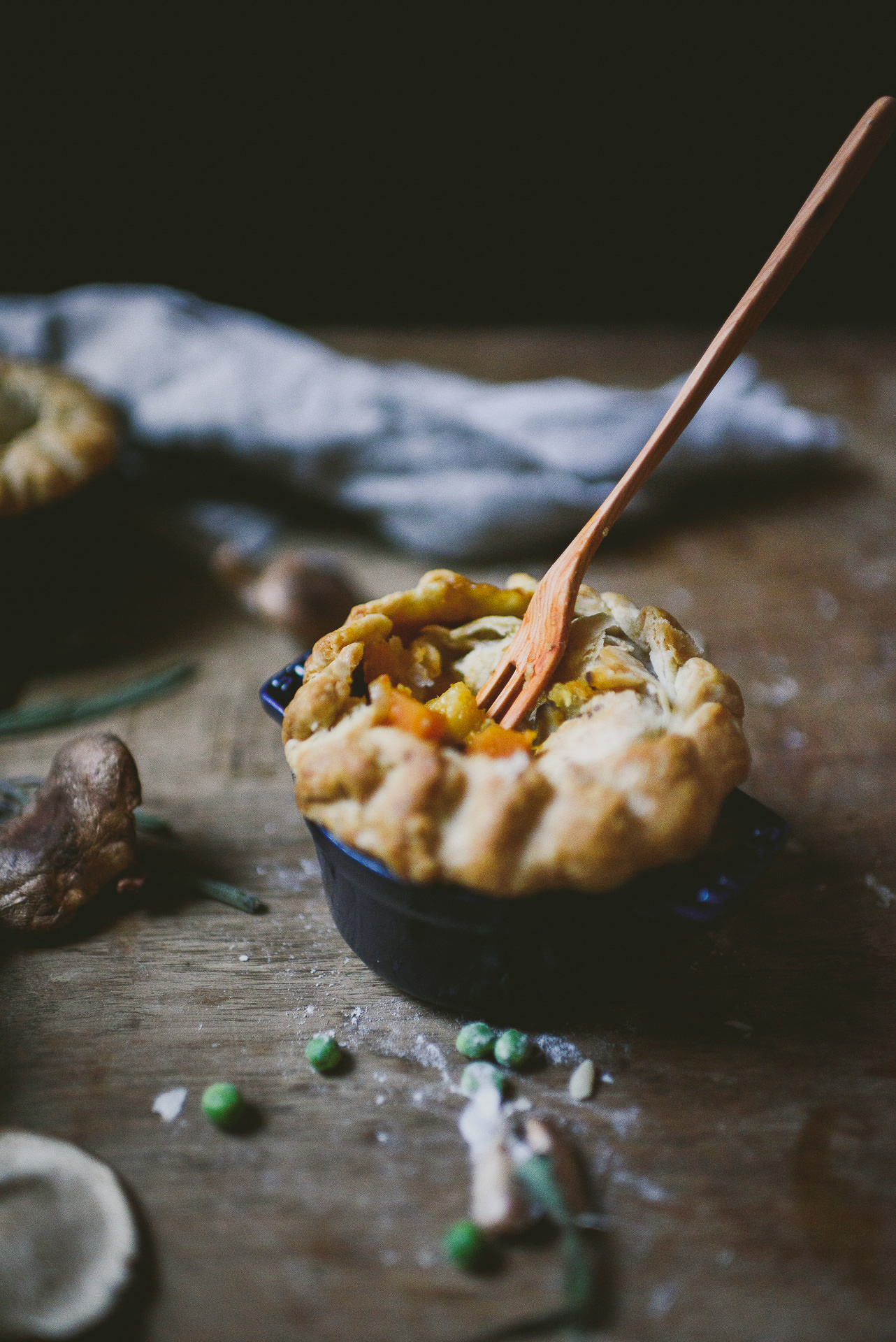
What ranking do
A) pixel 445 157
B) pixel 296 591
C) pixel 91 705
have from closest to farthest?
pixel 91 705 < pixel 296 591 < pixel 445 157

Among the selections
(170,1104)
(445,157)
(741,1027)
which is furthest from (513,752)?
(445,157)

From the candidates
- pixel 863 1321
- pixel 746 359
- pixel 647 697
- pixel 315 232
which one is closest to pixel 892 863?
pixel 647 697

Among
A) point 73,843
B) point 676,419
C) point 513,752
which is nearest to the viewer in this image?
point 513,752

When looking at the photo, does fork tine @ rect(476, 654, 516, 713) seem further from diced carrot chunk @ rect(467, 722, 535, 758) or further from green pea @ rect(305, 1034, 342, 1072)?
green pea @ rect(305, 1034, 342, 1072)

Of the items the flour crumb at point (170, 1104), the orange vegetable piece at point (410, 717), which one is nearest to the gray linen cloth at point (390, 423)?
the orange vegetable piece at point (410, 717)

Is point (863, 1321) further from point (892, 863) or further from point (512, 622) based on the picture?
point (512, 622)

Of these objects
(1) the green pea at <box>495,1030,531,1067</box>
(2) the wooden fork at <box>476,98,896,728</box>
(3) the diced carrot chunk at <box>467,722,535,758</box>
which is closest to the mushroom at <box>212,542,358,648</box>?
(2) the wooden fork at <box>476,98,896,728</box>

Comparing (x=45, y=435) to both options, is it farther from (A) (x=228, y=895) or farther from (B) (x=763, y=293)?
(B) (x=763, y=293)
